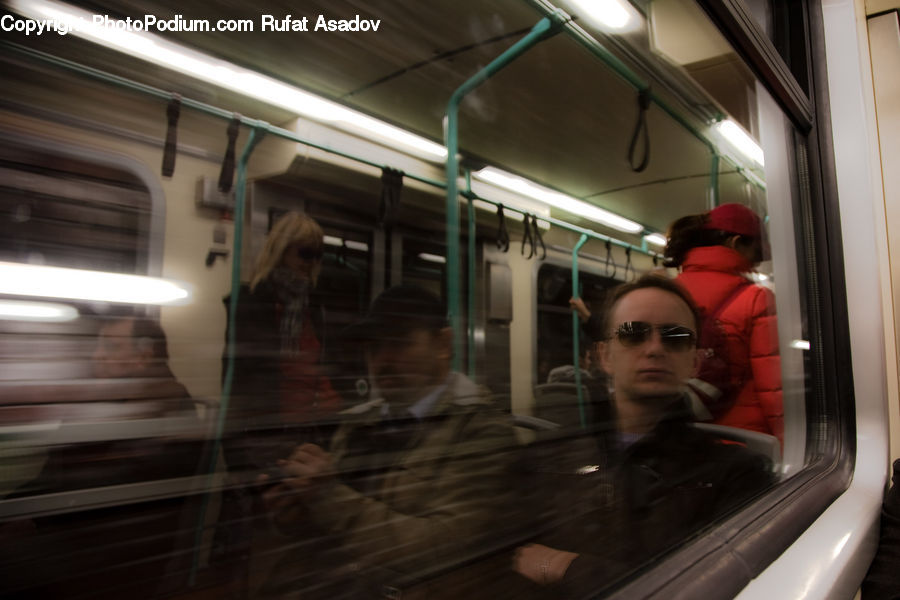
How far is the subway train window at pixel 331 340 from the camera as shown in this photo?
1.37 feet

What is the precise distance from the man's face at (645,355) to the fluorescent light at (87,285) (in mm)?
1001

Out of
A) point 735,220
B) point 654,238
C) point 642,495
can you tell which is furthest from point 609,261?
point 642,495

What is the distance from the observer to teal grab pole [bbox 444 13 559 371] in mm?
842

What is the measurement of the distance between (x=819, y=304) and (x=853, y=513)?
0.68 m

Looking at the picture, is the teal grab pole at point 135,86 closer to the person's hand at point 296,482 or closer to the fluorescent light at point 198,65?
the fluorescent light at point 198,65

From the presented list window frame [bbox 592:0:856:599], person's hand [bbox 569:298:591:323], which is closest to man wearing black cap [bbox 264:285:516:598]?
window frame [bbox 592:0:856:599]

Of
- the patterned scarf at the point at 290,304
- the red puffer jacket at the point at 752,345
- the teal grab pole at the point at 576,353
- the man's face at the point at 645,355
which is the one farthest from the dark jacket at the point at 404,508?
the red puffer jacket at the point at 752,345

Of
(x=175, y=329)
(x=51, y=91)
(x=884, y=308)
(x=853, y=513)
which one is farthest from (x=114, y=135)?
(x=884, y=308)

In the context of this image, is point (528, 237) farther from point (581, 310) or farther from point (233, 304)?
point (233, 304)

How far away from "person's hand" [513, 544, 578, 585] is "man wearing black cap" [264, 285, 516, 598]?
57 mm

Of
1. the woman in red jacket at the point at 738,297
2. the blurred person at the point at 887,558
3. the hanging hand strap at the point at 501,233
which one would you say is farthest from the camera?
the woman in red jacket at the point at 738,297

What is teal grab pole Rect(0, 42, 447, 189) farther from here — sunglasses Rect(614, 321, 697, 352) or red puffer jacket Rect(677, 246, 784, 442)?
red puffer jacket Rect(677, 246, 784, 442)

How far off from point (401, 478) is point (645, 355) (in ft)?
2.61

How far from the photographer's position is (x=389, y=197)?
81 centimetres
